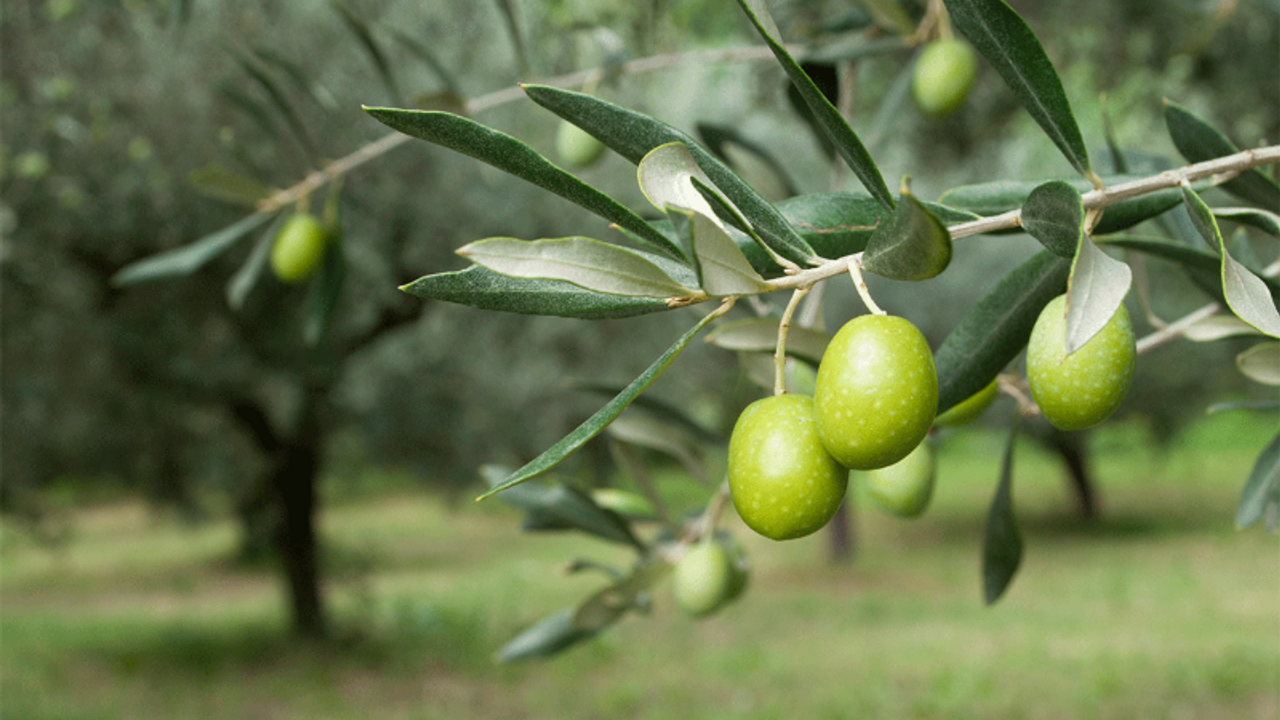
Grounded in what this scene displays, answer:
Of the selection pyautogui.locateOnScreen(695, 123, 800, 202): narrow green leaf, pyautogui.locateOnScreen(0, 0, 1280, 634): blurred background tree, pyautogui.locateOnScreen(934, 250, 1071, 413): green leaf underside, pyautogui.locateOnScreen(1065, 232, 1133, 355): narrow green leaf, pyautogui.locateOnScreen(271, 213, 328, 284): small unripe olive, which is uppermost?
pyautogui.locateOnScreen(1065, 232, 1133, 355): narrow green leaf

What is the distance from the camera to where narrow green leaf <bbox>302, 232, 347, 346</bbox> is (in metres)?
1.62

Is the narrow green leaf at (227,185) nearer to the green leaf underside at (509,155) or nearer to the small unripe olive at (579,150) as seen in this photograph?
the small unripe olive at (579,150)

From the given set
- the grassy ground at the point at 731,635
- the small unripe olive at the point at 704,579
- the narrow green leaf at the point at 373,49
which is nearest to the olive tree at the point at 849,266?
the small unripe olive at the point at 704,579

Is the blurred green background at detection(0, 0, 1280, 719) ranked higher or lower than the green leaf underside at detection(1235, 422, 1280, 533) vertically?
lower

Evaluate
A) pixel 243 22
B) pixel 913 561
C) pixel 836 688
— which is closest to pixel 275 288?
pixel 243 22

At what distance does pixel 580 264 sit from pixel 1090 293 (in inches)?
11.0

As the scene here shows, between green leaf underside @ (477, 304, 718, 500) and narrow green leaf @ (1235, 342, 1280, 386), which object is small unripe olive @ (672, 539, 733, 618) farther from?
green leaf underside @ (477, 304, 718, 500)

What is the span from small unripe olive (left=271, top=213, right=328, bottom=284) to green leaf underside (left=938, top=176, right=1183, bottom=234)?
1.14 meters

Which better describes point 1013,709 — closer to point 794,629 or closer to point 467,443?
point 794,629

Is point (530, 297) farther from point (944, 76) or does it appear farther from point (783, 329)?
point (944, 76)

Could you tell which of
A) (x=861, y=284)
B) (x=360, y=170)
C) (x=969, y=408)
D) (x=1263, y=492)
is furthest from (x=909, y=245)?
(x=360, y=170)

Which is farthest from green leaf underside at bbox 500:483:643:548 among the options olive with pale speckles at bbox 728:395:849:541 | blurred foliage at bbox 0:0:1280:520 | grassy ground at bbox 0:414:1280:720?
grassy ground at bbox 0:414:1280:720

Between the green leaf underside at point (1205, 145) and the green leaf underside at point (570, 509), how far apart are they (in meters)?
0.87

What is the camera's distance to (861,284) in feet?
1.65
